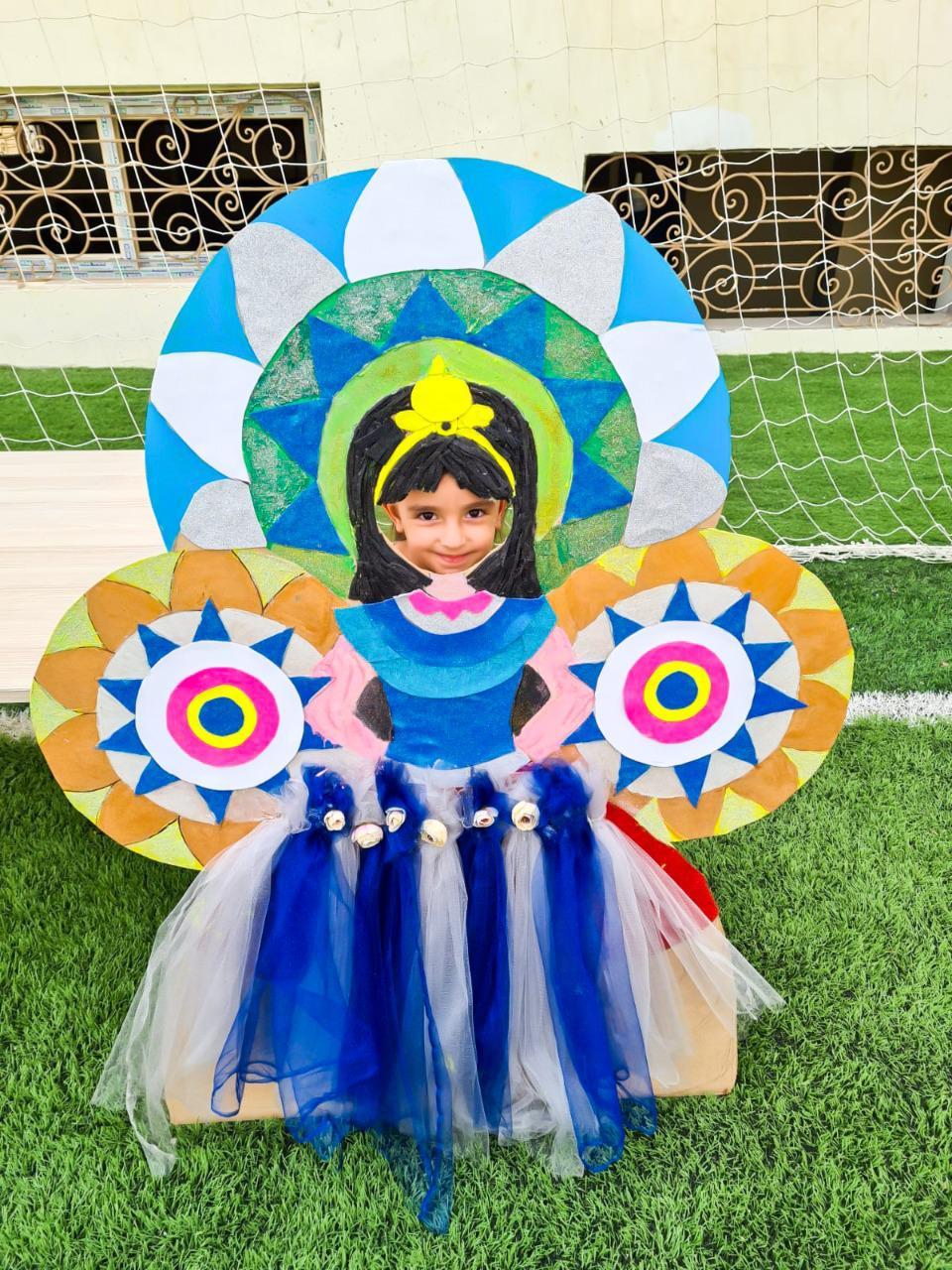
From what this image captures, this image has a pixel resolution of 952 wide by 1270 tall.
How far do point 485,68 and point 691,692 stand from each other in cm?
357

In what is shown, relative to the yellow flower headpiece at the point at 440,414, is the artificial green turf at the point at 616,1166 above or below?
below

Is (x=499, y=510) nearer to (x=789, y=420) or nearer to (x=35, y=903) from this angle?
(x=35, y=903)

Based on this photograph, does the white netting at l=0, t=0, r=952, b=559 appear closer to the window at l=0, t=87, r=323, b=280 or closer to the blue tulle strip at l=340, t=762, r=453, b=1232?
the window at l=0, t=87, r=323, b=280

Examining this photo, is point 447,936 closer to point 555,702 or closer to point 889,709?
point 555,702

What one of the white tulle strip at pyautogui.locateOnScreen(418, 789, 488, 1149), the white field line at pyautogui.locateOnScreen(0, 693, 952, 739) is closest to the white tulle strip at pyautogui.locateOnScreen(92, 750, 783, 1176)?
the white tulle strip at pyautogui.locateOnScreen(418, 789, 488, 1149)

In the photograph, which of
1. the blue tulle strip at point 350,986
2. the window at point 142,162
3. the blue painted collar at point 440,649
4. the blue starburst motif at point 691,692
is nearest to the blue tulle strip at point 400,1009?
the blue tulle strip at point 350,986

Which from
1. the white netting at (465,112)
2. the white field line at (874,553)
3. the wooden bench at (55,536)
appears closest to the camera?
the wooden bench at (55,536)

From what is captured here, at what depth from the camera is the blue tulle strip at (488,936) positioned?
1082 mm

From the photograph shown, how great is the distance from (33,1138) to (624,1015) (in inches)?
29.3

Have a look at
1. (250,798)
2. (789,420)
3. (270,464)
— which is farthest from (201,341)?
(789,420)

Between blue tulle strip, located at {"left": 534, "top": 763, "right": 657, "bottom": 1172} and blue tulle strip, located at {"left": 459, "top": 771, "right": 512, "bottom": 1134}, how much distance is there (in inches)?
1.8

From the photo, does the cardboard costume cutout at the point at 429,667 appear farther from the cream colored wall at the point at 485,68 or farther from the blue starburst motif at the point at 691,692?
the cream colored wall at the point at 485,68

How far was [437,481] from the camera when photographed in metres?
1.04

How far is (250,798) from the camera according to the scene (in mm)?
1093
